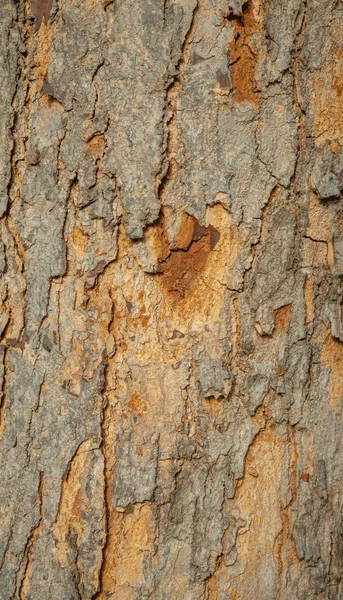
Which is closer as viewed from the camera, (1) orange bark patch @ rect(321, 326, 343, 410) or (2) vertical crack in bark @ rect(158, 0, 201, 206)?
(2) vertical crack in bark @ rect(158, 0, 201, 206)

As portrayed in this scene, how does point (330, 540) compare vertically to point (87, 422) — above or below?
below

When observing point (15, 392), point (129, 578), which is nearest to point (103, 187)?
point (15, 392)

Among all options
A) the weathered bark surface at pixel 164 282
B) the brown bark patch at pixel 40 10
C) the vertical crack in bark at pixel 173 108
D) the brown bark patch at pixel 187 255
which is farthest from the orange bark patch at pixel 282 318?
the brown bark patch at pixel 40 10

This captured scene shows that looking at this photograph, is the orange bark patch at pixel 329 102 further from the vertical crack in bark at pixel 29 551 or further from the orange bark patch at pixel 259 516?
the vertical crack in bark at pixel 29 551

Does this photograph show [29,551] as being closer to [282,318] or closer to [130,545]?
[130,545]

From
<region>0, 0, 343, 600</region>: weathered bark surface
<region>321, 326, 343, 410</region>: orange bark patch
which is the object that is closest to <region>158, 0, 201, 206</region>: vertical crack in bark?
<region>0, 0, 343, 600</region>: weathered bark surface

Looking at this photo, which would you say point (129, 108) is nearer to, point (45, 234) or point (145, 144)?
point (145, 144)

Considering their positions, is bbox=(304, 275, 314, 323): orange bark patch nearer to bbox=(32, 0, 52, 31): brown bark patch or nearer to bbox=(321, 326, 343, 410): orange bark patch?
bbox=(321, 326, 343, 410): orange bark patch
